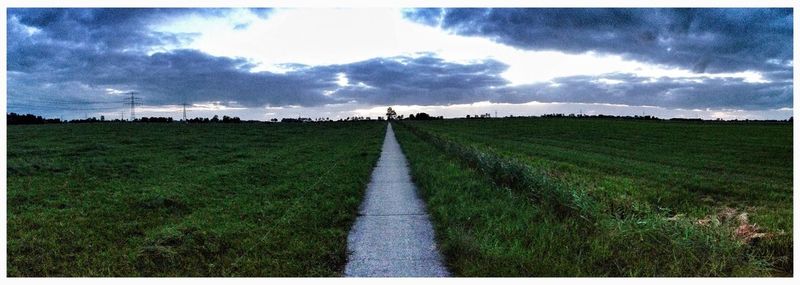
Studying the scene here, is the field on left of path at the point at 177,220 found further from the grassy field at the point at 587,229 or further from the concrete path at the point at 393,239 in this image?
the grassy field at the point at 587,229

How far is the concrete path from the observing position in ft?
21.0

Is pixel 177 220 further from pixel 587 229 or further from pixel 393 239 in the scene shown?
pixel 587 229

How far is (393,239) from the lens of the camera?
7.85 m

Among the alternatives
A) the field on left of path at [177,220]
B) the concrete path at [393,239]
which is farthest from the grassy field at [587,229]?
the field on left of path at [177,220]

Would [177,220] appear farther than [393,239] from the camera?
Yes

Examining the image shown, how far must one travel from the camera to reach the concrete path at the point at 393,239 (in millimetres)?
6414

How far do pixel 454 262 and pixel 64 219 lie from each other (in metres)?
7.66

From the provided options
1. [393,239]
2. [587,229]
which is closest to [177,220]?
[393,239]

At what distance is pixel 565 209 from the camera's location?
9.24 m

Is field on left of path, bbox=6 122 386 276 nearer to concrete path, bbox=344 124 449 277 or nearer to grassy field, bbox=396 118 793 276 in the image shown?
concrete path, bbox=344 124 449 277

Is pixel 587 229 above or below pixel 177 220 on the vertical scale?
above

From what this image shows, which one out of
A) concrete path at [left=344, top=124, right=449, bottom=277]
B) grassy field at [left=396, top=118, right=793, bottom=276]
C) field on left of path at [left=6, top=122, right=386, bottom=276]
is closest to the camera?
grassy field at [left=396, top=118, right=793, bottom=276]

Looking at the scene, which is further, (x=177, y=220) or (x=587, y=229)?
(x=177, y=220)

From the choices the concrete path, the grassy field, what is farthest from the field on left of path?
the grassy field
